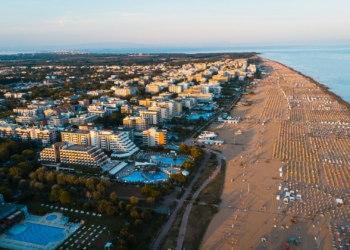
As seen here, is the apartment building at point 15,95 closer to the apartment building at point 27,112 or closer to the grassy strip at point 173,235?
the apartment building at point 27,112

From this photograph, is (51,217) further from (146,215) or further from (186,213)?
(186,213)

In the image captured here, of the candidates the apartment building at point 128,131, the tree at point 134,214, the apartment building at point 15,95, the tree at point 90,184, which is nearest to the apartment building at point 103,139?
the apartment building at point 128,131

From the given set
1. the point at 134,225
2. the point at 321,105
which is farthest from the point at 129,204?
the point at 321,105

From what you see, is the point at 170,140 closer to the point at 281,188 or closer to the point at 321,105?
the point at 281,188

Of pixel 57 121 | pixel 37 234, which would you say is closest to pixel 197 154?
pixel 37 234

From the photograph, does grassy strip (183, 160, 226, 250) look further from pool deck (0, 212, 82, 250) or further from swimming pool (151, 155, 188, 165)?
pool deck (0, 212, 82, 250)
